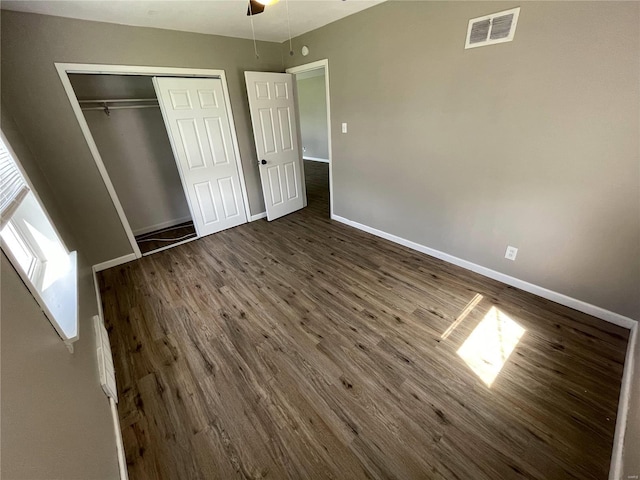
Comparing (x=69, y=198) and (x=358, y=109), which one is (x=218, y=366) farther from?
(x=358, y=109)

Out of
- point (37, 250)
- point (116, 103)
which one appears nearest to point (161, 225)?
point (116, 103)

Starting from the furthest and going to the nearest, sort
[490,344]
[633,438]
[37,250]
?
[490,344], [37,250], [633,438]

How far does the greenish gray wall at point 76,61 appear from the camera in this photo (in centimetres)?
214

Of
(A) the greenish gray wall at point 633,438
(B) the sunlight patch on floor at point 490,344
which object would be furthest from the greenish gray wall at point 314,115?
(A) the greenish gray wall at point 633,438

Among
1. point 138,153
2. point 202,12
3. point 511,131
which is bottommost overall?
point 138,153

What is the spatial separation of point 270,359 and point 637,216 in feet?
8.47

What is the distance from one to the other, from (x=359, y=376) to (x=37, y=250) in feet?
7.13

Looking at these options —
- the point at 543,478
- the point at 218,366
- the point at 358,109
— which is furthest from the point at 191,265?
the point at 543,478

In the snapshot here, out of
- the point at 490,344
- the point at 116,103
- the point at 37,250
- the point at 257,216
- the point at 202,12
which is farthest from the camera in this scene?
the point at 257,216

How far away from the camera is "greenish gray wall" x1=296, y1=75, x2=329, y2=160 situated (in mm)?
7391

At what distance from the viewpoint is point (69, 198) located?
2580 millimetres

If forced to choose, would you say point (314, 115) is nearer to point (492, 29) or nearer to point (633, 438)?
point (492, 29)

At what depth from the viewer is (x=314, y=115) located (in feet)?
25.6

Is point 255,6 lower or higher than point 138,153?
higher
